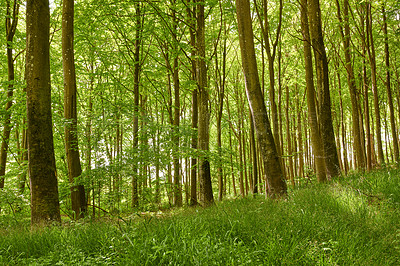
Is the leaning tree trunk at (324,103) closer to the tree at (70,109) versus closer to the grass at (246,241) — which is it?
the grass at (246,241)

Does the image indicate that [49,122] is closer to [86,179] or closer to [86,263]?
[86,179]

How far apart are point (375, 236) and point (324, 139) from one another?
183 inches

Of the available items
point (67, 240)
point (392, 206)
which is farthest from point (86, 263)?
point (392, 206)

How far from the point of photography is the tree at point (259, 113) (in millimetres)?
5734

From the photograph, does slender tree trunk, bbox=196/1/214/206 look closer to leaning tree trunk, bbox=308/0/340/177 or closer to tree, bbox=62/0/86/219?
tree, bbox=62/0/86/219

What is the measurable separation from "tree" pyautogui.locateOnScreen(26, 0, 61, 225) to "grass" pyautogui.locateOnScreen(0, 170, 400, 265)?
98cm

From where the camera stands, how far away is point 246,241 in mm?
3055

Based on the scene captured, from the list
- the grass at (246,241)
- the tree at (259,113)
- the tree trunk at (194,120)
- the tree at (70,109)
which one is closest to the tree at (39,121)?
the grass at (246,241)

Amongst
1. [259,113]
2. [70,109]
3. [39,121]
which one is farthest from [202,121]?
[39,121]

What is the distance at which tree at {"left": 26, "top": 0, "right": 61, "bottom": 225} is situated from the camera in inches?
176

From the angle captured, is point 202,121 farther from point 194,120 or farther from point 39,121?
point 39,121

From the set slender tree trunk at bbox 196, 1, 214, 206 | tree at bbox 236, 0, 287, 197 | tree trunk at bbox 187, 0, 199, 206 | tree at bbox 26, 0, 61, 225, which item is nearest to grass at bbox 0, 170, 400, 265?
tree at bbox 26, 0, 61, 225

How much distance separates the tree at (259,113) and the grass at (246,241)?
1142mm

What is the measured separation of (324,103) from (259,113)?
118 inches
